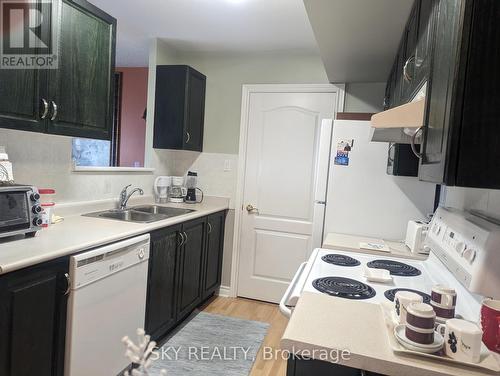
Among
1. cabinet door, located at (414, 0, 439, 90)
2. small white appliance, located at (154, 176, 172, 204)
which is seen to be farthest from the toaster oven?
cabinet door, located at (414, 0, 439, 90)

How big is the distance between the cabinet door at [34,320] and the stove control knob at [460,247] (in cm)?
159

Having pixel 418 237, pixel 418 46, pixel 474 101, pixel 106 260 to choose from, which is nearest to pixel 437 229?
pixel 418 237

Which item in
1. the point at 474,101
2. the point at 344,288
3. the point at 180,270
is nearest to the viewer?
the point at 474,101

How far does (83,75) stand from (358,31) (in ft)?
5.03

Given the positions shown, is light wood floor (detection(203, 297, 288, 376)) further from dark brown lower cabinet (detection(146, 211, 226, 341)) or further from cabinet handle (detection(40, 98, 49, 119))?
cabinet handle (detection(40, 98, 49, 119))

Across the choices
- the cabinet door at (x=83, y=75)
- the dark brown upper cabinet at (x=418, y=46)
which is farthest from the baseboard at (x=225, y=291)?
the dark brown upper cabinet at (x=418, y=46)

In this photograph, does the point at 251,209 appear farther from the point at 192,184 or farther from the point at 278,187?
the point at 192,184

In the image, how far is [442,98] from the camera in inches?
33.7

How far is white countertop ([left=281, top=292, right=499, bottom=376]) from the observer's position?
87cm

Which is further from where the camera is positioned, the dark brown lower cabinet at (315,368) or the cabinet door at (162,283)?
the cabinet door at (162,283)

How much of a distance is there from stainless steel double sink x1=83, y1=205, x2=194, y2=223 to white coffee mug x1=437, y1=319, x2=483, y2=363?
6.20 feet

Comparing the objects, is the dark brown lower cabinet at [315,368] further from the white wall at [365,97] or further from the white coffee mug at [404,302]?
the white wall at [365,97]

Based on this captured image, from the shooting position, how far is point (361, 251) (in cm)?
207

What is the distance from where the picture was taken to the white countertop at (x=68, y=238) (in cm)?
138
